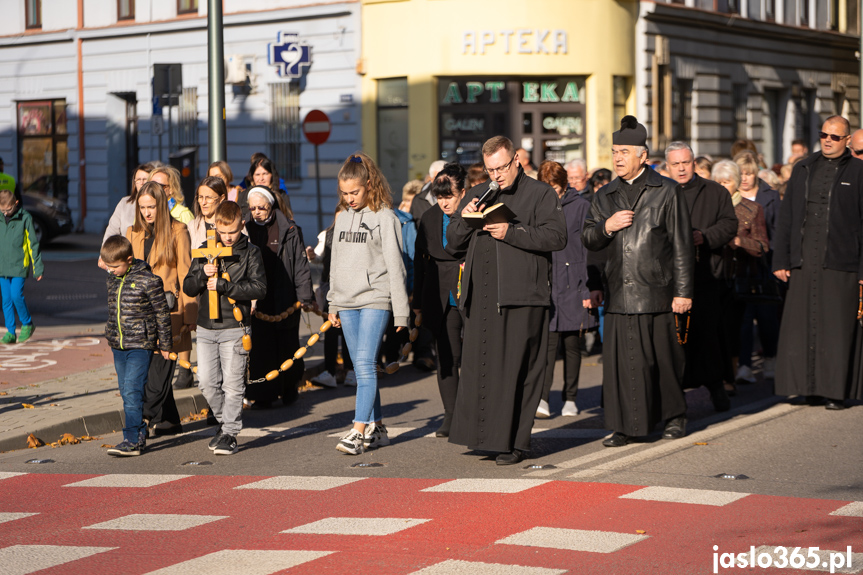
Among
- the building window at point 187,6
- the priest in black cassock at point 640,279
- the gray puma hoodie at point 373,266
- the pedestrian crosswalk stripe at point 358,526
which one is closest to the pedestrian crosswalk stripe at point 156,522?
the pedestrian crosswalk stripe at point 358,526

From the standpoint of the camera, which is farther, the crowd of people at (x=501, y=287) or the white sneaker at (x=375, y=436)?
the white sneaker at (x=375, y=436)

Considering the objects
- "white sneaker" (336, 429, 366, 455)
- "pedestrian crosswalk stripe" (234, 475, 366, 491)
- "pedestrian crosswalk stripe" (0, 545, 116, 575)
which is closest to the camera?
"pedestrian crosswalk stripe" (0, 545, 116, 575)

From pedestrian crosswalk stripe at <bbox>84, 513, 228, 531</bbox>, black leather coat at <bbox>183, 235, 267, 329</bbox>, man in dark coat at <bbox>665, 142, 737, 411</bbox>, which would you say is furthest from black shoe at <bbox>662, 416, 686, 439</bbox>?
pedestrian crosswalk stripe at <bbox>84, 513, 228, 531</bbox>

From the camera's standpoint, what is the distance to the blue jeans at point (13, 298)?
44.7 ft

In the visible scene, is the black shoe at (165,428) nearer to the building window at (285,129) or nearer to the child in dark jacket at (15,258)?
the child in dark jacket at (15,258)

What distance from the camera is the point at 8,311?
13789 millimetres

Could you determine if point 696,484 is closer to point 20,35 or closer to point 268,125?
point 268,125

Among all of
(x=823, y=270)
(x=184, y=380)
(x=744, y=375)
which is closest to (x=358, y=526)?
(x=184, y=380)

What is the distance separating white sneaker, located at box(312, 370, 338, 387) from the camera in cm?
1153

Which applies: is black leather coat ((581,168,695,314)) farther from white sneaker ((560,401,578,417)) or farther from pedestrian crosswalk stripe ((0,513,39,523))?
pedestrian crosswalk stripe ((0,513,39,523))

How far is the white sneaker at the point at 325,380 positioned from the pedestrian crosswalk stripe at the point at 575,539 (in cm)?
562

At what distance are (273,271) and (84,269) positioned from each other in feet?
47.1

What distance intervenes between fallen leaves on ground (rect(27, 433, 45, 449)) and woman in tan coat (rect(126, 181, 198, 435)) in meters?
0.76

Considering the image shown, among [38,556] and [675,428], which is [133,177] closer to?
[675,428]
